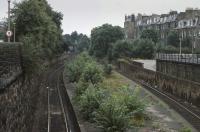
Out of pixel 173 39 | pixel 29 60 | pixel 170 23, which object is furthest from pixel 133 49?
pixel 29 60

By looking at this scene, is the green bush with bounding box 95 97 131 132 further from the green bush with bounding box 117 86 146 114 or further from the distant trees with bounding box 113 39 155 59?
the distant trees with bounding box 113 39 155 59

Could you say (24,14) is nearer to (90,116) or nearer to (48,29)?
(48,29)

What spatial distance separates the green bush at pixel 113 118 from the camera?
91.5 ft

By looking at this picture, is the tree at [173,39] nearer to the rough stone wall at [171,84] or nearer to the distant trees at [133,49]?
the distant trees at [133,49]

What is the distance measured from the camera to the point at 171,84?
61250mm

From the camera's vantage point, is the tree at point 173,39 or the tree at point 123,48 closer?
the tree at point 123,48

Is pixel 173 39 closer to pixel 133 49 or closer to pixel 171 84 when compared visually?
pixel 133 49

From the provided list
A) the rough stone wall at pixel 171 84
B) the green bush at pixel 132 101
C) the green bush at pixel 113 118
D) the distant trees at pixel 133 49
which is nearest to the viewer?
the green bush at pixel 113 118

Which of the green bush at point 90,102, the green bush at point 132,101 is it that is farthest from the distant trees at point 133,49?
the green bush at point 132,101

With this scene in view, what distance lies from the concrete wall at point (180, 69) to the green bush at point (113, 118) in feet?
79.6

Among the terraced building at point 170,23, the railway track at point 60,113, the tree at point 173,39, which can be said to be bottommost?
the railway track at point 60,113

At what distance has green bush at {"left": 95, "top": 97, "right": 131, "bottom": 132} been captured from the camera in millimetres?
27891

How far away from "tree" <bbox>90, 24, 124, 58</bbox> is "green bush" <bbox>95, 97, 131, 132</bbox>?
331ft

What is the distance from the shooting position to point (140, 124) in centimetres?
3269
